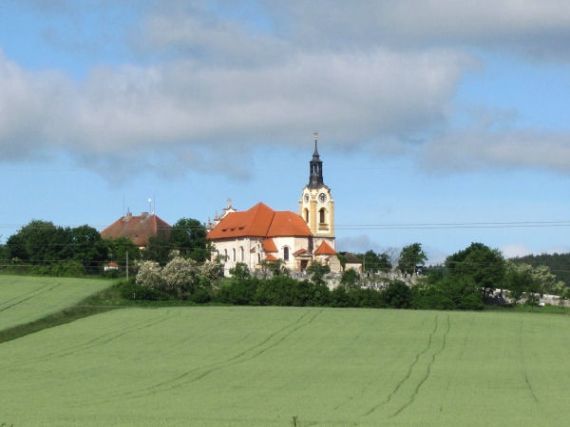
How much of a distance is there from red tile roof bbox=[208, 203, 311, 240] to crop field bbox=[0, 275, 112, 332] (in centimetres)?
6055

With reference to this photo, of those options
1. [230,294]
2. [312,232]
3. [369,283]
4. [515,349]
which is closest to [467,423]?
[515,349]

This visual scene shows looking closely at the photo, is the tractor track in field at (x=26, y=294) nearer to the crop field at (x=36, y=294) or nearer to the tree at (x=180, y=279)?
the crop field at (x=36, y=294)

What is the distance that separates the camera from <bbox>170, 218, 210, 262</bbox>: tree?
500 feet

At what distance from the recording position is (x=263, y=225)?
169500 millimetres

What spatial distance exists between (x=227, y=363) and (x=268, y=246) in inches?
4364

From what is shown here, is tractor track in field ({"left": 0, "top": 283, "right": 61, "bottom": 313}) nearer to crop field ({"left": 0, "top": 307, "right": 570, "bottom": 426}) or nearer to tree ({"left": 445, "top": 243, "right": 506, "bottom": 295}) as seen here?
crop field ({"left": 0, "top": 307, "right": 570, "bottom": 426})

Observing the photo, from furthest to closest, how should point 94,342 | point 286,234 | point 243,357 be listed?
point 286,234
point 94,342
point 243,357

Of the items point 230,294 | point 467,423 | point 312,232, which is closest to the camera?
point 467,423

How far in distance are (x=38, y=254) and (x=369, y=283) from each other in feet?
145

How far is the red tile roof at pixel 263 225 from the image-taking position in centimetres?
16638

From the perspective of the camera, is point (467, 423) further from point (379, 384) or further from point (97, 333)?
point (97, 333)

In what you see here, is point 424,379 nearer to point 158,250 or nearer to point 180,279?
point 180,279

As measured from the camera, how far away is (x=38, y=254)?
14625 cm

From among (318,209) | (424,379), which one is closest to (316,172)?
(318,209)
